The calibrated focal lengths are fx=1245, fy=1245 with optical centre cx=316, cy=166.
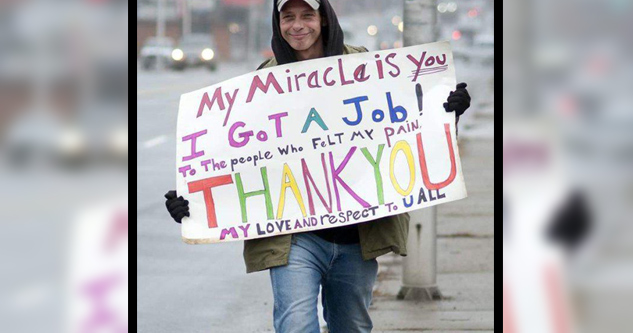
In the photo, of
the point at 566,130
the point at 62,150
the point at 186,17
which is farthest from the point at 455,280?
the point at 186,17

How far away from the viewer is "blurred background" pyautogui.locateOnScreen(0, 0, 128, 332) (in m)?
3.88

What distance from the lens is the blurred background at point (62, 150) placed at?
12.7ft

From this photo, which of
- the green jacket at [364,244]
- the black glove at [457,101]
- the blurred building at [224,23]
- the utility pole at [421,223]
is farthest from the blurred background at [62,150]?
the blurred building at [224,23]

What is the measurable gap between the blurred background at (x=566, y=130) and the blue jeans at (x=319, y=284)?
56 cm

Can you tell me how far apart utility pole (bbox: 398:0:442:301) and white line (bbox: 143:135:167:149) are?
10.5m

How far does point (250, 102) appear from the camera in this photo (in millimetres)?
4383

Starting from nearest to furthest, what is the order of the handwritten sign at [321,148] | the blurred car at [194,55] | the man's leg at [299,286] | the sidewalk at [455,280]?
the man's leg at [299,286], the handwritten sign at [321,148], the sidewalk at [455,280], the blurred car at [194,55]

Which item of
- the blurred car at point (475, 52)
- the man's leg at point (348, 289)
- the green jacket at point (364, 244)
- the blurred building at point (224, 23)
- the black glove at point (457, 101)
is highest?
the blurred building at point (224, 23)

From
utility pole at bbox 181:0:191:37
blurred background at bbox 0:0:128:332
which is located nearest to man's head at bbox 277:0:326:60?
blurred background at bbox 0:0:128:332

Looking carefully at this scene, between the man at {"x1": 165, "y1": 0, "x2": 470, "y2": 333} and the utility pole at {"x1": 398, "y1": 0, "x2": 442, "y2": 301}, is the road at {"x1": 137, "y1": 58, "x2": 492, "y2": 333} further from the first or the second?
the man at {"x1": 165, "y1": 0, "x2": 470, "y2": 333}

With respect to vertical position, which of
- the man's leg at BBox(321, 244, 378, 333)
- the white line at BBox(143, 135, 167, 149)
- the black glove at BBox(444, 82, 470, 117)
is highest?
the white line at BBox(143, 135, 167, 149)

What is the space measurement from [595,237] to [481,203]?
26.9ft

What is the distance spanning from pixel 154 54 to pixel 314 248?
41.6m

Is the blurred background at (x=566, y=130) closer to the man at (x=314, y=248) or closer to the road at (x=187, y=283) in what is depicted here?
the man at (x=314, y=248)
